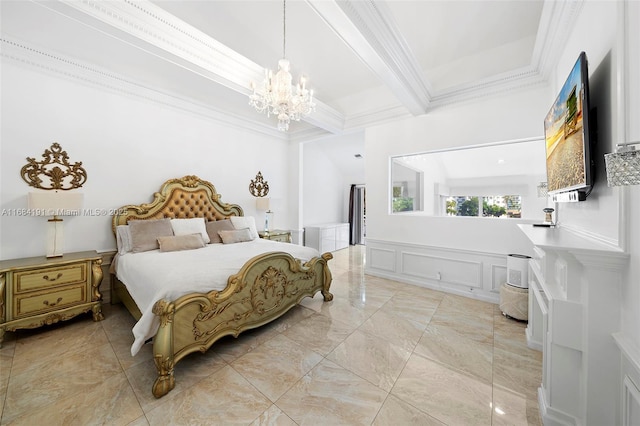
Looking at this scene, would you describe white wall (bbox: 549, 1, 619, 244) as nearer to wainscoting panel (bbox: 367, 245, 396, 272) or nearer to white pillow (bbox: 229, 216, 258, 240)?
wainscoting panel (bbox: 367, 245, 396, 272)

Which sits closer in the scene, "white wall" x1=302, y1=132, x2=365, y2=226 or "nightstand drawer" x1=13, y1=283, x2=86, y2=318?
"nightstand drawer" x1=13, y1=283, x2=86, y2=318

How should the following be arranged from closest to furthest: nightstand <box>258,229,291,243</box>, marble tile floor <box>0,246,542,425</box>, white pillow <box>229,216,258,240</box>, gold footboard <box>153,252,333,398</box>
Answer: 1. marble tile floor <box>0,246,542,425</box>
2. gold footboard <box>153,252,333,398</box>
3. white pillow <box>229,216,258,240</box>
4. nightstand <box>258,229,291,243</box>

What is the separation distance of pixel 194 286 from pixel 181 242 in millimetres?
1467

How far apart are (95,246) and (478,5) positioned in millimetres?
5151

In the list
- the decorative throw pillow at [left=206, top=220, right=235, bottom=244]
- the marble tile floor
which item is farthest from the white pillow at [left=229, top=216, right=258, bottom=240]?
the marble tile floor

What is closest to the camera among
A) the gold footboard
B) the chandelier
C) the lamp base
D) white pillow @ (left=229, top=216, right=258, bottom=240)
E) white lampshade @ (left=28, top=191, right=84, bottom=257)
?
the gold footboard

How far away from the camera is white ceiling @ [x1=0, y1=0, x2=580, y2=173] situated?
205 cm

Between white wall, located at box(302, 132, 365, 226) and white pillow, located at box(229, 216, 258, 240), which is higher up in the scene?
white wall, located at box(302, 132, 365, 226)

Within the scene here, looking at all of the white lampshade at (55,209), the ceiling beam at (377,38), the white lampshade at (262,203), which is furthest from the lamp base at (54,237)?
the ceiling beam at (377,38)

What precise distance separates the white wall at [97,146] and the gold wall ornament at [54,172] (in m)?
0.06

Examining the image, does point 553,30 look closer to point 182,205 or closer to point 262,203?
point 262,203

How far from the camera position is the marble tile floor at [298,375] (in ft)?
4.93

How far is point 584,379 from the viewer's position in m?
1.19

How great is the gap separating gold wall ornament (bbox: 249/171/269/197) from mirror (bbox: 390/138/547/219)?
261 cm
